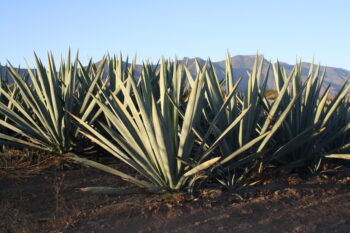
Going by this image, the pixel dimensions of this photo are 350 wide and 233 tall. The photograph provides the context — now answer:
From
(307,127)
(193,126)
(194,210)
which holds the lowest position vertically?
(194,210)

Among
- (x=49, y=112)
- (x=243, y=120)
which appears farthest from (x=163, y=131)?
(x=49, y=112)

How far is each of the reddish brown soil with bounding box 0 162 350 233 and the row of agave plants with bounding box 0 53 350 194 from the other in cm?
19

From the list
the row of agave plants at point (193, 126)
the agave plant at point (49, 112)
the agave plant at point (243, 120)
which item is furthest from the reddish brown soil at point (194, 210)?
the agave plant at point (49, 112)

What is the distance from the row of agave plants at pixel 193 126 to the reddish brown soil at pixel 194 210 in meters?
0.19

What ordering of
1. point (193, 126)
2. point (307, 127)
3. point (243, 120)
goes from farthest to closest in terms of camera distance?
point (307, 127)
point (243, 120)
point (193, 126)

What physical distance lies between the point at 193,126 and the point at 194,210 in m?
0.77

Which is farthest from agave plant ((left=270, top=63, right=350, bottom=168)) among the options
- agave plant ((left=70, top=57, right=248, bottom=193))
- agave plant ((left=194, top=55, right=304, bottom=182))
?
agave plant ((left=70, top=57, right=248, bottom=193))

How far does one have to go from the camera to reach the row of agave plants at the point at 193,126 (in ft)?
12.8

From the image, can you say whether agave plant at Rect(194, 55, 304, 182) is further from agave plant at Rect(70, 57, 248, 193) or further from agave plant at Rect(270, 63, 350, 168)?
agave plant at Rect(70, 57, 248, 193)

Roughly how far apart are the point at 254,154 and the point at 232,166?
238mm

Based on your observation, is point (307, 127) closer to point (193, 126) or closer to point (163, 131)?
point (193, 126)

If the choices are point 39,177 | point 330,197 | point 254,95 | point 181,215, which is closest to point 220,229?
point 181,215

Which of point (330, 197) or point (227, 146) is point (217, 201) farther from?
point (330, 197)

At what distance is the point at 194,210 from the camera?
3865mm
